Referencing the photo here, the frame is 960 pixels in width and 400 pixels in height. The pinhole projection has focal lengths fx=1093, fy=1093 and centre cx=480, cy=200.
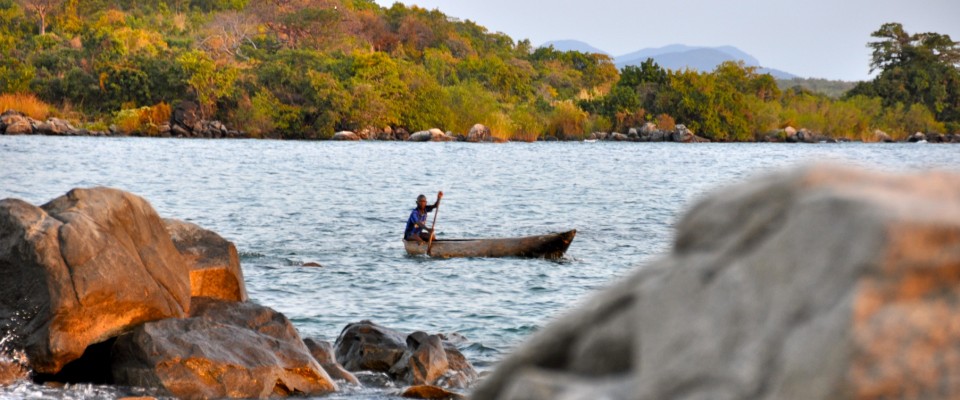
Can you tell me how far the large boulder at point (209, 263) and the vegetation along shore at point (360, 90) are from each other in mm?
52394

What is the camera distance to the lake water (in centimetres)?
1405

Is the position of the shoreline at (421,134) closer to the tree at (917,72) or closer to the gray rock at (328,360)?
the tree at (917,72)

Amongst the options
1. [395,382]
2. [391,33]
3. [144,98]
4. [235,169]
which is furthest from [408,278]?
[391,33]

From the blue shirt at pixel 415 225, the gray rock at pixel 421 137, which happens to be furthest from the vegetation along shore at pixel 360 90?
the blue shirt at pixel 415 225

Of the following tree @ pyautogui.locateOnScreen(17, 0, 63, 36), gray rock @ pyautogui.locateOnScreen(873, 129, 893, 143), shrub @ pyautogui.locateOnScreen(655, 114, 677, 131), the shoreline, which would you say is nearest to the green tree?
the shoreline

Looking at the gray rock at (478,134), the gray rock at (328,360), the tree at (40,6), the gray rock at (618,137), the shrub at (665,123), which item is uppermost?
the tree at (40,6)

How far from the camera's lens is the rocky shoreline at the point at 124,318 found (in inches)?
306

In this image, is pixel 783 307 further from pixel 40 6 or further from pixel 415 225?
pixel 40 6

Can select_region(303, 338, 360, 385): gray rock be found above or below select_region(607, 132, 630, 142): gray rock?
above

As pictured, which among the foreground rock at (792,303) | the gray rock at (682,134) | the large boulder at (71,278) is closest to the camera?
the foreground rock at (792,303)

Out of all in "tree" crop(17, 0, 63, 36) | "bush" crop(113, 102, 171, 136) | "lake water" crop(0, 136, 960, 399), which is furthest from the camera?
"tree" crop(17, 0, 63, 36)

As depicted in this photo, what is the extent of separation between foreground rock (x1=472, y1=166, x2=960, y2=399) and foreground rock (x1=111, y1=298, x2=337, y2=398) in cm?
648

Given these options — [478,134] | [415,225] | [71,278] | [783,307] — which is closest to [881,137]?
[478,134]

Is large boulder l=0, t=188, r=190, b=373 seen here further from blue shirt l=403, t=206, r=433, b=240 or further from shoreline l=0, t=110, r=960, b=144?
shoreline l=0, t=110, r=960, b=144
